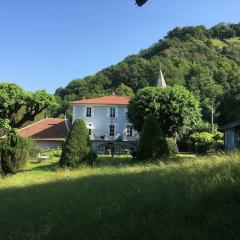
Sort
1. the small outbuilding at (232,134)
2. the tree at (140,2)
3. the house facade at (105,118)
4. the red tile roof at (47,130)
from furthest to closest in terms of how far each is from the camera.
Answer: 1. the house facade at (105,118)
2. the red tile roof at (47,130)
3. the small outbuilding at (232,134)
4. the tree at (140,2)

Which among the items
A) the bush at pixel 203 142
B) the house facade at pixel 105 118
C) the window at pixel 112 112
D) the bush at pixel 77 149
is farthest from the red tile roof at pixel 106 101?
the bush at pixel 77 149

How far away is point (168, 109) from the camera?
57438mm

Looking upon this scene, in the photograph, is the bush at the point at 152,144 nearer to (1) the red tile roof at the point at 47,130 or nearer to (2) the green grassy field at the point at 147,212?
(2) the green grassy field at the point at 147,212

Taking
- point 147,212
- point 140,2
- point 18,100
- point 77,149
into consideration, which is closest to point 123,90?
point 18,100

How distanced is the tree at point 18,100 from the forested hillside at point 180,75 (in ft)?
101

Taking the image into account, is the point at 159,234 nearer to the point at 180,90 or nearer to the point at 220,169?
the point at 220,169

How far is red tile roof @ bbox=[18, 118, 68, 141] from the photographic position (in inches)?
2761

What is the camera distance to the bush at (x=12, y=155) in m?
28.1

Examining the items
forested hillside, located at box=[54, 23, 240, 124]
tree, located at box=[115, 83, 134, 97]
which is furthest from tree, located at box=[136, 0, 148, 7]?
tree, located at box=[115, 83, 134, 97]

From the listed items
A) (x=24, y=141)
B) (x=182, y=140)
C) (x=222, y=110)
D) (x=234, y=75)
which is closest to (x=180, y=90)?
(x=182, y=140)

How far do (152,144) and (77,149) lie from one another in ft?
13.8

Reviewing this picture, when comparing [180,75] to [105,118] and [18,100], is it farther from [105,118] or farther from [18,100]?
[18,100]

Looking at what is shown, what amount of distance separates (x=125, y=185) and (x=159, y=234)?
4246mm

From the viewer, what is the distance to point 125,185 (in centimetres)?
1109
